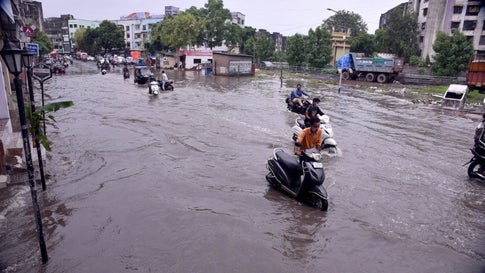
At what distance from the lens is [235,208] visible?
623cm

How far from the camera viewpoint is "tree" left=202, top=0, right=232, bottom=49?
182 feet

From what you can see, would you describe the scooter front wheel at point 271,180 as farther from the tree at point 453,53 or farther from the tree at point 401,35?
the tree at point 401,35

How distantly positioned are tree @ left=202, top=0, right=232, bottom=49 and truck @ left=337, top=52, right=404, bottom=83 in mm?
26703

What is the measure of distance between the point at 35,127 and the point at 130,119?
342 inches

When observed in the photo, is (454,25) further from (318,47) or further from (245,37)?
(245,37)

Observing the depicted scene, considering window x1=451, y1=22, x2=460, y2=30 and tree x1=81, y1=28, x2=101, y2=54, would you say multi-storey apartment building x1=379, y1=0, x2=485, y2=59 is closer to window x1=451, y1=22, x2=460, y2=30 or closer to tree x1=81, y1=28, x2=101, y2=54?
window x1=451, y1=22, x2=460, y2=30

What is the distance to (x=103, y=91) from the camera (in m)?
23.0

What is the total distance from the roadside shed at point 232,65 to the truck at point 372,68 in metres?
11.1

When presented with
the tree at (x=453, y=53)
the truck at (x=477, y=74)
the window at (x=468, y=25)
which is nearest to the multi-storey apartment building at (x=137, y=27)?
the window at (x=468, y=25)

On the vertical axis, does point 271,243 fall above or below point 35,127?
below

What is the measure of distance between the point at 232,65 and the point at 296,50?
12.7 metres

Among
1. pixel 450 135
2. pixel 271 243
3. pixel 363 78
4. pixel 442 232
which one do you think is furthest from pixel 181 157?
pixel 363 78

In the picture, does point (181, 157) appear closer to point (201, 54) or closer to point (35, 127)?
point (35, 127)

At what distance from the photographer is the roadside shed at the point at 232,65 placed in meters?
39.2
